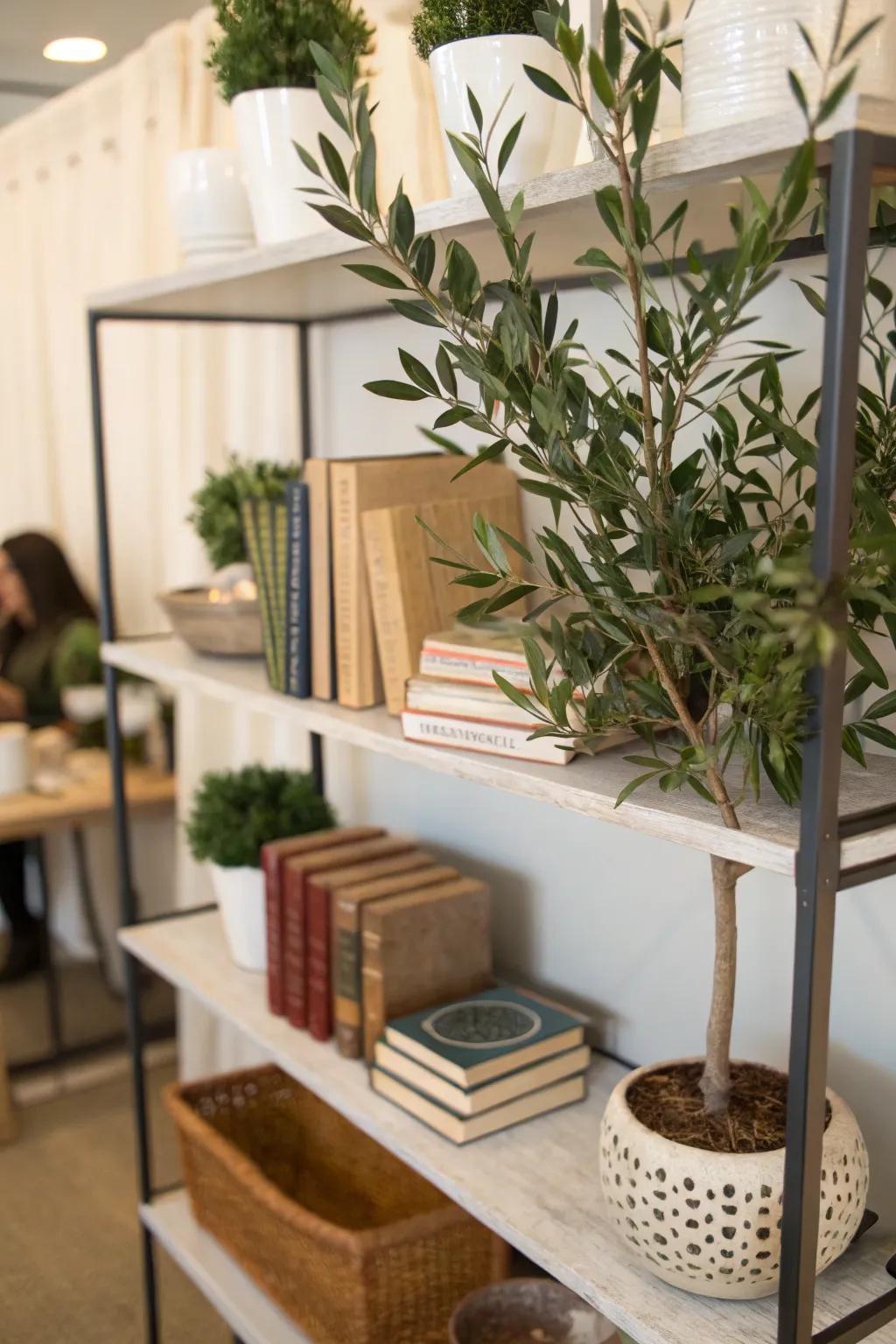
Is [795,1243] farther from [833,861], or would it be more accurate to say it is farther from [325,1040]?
[325,1040]

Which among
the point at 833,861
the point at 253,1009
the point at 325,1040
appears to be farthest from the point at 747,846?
the point at 253,1009

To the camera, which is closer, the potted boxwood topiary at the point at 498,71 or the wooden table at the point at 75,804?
the potted boxwood topiary at the point at 498,71

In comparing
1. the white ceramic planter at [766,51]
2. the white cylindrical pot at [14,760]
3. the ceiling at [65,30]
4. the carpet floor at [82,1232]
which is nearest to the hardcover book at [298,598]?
the white ceramic planter at [766,51]

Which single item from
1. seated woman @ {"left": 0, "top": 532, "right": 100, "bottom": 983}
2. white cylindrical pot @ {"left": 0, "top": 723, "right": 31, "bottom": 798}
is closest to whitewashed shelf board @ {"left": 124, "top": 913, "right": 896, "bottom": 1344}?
white cylindrical pot @ {"left": 0, "top": 723, "right": 31, "bottom": 798}

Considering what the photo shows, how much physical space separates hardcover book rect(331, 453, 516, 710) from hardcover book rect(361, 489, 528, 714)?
16 mm

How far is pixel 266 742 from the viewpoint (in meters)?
2.28

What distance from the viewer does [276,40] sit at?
132 cm

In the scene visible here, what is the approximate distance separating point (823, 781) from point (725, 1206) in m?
0.35

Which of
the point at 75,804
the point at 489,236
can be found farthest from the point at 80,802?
the point at 489,236

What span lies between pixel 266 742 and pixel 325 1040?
86 cm

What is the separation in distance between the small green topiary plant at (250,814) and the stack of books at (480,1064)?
427 millimetres

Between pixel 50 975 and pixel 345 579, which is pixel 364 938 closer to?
pixel 345 579

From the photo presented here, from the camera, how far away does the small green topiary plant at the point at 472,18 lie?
3.26 ft

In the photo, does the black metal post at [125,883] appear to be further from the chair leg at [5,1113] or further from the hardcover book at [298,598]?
the chair leg at [5,1113]
